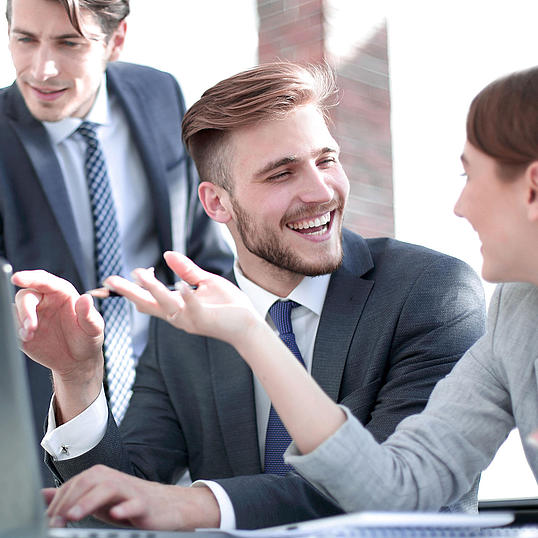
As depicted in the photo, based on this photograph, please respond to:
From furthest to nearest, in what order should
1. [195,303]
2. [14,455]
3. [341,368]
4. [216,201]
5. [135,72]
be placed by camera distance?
[135,72]
[216,201]
[341,368]
[195,303]
[14,455]

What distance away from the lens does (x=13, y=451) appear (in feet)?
2.66

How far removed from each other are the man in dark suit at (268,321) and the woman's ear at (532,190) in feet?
1.64

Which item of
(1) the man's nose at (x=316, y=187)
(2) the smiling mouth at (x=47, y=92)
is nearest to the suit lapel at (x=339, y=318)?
(1) the man's nose at (x=316, y=187)

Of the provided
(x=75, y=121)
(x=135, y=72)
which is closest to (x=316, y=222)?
(x=75, y=121)

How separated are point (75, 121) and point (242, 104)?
2.13ft

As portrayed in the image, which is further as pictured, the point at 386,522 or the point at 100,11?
the point at 100,11

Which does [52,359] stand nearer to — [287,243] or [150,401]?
[150,401]

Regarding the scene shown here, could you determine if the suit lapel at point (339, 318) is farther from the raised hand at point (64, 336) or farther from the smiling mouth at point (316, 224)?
the raised hand at point (64, 336)

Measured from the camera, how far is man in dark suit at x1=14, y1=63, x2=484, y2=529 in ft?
5.25

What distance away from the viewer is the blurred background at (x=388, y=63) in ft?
11.8

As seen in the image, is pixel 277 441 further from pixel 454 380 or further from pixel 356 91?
pixel 356 91

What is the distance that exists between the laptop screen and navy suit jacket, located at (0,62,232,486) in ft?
4.72

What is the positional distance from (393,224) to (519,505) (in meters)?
1.96

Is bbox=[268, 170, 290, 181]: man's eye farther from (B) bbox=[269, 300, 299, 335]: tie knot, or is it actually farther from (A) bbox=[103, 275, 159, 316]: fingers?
(A) bbox=[103, 275, 159, 316]: fingers
